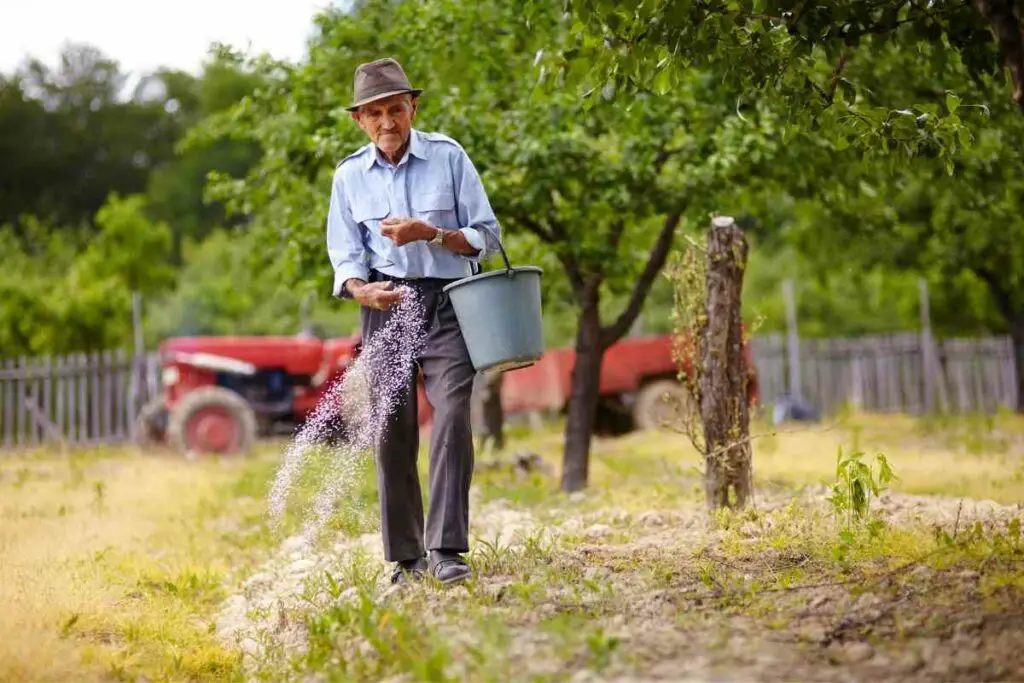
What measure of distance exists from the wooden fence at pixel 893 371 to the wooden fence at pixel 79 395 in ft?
29.5

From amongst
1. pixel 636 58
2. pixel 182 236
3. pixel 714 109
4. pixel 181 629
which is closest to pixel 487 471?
pixel 714 109

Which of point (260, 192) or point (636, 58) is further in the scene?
point (260, 192)

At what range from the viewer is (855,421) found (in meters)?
16.3

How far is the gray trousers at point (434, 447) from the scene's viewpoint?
464 cm

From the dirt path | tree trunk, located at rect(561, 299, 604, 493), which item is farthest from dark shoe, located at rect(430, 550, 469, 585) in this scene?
tree trunk, located at rect(561, 299, 604, 493)

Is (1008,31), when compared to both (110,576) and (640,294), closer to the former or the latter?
(110,576)

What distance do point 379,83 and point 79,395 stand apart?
42.7 ft

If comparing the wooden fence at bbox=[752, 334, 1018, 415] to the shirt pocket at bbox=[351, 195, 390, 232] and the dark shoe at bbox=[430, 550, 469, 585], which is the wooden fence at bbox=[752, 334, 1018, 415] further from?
the dark shoe at bbox=[430, 550, 469, 585]

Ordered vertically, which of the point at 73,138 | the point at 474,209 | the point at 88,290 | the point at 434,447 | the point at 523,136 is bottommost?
the point at 434,447

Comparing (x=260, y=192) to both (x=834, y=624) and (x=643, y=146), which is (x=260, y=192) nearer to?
(x=643, y=146)

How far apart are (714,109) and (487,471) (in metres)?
3.60

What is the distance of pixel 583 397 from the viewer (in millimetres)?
9148

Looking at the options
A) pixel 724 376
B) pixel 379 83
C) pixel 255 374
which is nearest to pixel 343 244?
pixel 379 83

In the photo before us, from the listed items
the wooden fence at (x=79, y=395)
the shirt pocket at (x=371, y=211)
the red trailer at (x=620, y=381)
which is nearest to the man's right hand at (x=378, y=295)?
the shirt pocket at (x=371, y=211)
